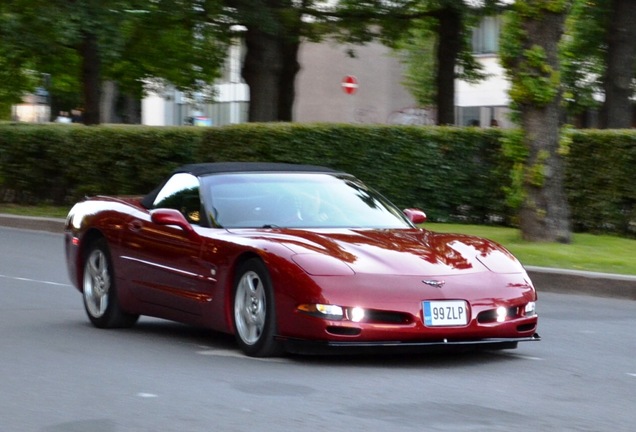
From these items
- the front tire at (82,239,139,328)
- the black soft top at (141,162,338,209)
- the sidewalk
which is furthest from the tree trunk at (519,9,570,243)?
the front tire at (82,239,139,328)

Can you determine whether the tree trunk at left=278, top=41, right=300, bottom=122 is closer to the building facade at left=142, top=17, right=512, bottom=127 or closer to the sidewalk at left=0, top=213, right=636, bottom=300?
the sidewalk at left=0, top=213, right=636, bottom=300

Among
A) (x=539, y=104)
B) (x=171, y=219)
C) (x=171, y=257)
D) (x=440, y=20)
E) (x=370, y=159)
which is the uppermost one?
(x=440, y=20)

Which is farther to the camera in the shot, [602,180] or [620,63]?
[620,63]

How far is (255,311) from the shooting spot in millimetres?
8594

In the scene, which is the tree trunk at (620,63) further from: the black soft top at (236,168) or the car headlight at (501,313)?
the car headlight at (501,313)

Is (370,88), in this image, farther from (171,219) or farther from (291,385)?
(291,385)

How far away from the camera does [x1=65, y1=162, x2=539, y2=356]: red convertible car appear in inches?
321

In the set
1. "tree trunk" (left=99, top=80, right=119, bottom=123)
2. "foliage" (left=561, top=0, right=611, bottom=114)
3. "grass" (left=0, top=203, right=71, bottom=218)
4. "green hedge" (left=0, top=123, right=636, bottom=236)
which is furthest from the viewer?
"tree trunk" (left=99, top=80, right=119, bottom=123)

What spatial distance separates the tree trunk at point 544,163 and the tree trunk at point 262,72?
28.8ft

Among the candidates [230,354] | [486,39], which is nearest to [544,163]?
[230,354]

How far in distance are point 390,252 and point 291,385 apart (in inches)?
52.7

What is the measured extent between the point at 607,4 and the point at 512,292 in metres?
22.5

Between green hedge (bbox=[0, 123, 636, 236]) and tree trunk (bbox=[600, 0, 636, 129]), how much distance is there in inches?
178

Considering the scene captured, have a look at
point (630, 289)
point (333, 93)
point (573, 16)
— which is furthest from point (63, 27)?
point (333, 93)
